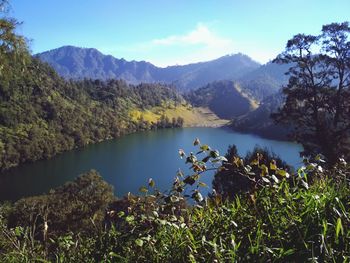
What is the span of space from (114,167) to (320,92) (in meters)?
74.5

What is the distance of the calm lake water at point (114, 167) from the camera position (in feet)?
235

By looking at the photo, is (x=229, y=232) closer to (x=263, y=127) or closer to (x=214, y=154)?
(x=214, y=154)

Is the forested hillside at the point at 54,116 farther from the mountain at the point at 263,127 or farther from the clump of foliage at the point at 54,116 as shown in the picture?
the mountain at the point at 263,127

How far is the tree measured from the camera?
58.3 ft

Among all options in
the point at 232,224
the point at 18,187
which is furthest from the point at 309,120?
the point at 18,187

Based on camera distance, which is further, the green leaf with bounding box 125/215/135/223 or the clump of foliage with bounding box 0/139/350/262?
the green leaf with bounding box 125/215/135/223

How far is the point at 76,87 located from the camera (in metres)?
176

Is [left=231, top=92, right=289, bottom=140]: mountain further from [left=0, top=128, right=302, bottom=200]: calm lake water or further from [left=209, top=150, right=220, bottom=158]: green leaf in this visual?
[left=209, top=150, right=220, bottom=158]: green leaf

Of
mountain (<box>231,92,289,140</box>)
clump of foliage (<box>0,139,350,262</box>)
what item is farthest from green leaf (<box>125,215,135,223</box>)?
mountain (<box>231,92,289,140</box>)

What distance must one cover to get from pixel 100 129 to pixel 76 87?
41112 mm

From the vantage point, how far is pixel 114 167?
8944 cm

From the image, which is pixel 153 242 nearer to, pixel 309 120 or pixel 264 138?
pixel 309 120

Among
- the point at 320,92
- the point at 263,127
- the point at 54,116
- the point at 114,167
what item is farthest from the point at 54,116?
the point at 320,92

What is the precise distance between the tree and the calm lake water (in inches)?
1699
